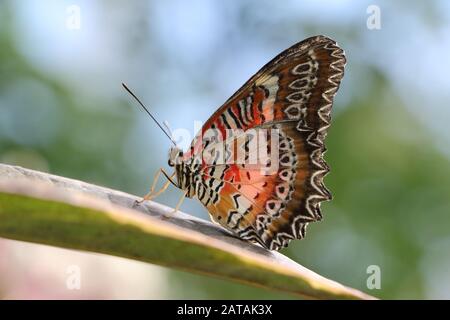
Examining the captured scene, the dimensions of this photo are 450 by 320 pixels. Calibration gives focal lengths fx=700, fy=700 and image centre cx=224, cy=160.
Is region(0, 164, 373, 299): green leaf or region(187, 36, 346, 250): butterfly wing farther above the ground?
region(187, 36, 346, 250): butterfly wing

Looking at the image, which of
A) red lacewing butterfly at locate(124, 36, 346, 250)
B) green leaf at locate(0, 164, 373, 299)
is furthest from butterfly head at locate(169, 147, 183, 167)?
green leaf at locate(0, 164, 373, 299)

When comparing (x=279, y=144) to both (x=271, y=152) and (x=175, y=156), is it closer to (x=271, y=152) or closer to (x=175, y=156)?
(x=271, y=152)

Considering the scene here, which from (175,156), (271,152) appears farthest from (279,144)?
(175,156)

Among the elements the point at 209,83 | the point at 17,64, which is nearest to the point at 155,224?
the point at 17,64

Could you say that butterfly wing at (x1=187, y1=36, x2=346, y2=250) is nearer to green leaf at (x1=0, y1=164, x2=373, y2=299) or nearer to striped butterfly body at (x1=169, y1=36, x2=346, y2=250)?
striped butterfly body at (x1=169, y1=36, x2=346, y2=250)

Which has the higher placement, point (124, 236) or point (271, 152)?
point (271, 152)

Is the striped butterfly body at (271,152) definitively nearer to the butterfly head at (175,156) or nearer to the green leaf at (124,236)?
the butterfly head at (175,156)
